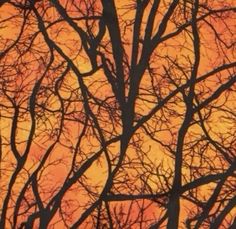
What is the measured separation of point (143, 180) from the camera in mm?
10727

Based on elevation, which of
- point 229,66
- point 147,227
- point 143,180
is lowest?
point 147,227

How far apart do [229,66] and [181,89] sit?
733 millimetres

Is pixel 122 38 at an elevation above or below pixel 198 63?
above

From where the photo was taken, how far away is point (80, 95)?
456 inches

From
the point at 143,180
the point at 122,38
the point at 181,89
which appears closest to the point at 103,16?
the point at 122,38

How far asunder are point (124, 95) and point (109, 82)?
660mm

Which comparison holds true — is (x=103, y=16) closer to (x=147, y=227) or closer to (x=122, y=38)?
(x=122, y=38)

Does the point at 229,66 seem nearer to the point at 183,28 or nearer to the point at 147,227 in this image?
the point at 183,28

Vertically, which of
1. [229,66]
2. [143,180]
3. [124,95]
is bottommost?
[143,180]

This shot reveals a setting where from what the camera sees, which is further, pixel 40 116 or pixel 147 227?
pixel 40 116

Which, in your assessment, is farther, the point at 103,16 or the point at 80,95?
the point at 80,95

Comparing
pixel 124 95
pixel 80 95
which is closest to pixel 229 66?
pixel 124 95

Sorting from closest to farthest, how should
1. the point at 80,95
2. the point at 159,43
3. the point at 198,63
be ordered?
the point at 198,63 → the point at 159,43 → the point at 80,95

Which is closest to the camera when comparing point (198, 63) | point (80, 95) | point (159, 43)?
point (198, 63)
